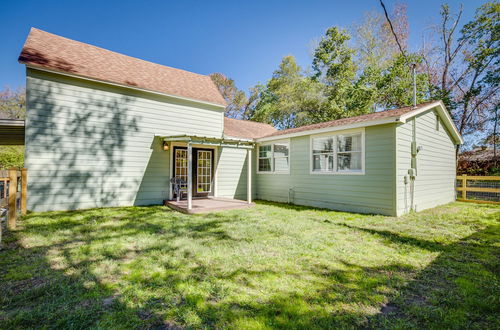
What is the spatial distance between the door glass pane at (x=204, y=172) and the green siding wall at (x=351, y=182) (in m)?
2.68

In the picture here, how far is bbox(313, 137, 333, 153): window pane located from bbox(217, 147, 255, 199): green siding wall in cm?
320

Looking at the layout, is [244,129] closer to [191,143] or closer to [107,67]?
[191,143]

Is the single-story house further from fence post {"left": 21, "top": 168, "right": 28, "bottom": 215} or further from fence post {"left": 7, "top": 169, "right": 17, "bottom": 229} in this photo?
fence post {"left": 7, "top": 169, "right": 17, "bottom": 229}

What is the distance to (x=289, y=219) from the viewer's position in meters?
5.96

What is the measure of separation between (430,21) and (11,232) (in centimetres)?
Result: 2281

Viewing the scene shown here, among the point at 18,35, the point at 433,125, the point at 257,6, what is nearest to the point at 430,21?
the point at 433,125

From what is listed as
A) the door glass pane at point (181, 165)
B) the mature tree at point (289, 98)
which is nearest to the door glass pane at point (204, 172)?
the door glass pane at point (181, 165)

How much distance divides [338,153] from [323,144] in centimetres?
68

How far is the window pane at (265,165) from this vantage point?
33.1 ft

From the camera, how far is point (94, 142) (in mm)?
7230

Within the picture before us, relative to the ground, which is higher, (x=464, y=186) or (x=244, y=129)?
(x=244, y=129)

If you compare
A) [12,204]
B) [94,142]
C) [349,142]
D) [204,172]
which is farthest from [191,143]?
[349,142]

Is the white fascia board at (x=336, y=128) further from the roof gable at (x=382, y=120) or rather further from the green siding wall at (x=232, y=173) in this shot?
the green siding wall at (x=232, y=173)

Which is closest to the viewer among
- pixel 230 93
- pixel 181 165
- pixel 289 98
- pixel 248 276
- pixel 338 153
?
pixel 248 276
